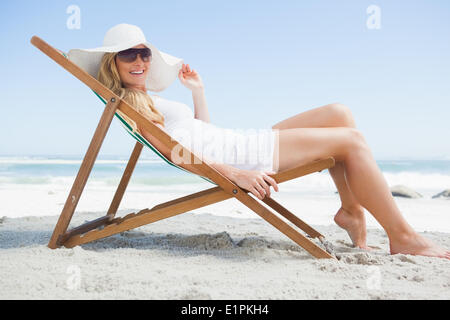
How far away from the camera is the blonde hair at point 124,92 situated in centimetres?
243

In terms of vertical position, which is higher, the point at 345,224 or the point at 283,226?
the point at 283,226

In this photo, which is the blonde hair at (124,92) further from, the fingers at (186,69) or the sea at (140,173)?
the sea at (140,173)

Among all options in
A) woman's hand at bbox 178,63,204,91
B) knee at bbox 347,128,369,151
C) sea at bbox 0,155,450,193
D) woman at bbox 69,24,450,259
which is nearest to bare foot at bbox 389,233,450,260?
woman at bbox 69,24,450,259

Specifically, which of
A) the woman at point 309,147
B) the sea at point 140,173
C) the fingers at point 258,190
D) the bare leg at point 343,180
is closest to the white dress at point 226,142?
the woman at point 309,147

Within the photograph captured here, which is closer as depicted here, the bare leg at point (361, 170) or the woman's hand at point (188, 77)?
the bare leg at point (361, 170)

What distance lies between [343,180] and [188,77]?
4.36ft

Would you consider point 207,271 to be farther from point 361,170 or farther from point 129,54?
point 129,54

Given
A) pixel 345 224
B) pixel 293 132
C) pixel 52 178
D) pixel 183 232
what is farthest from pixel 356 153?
pixel 52 178

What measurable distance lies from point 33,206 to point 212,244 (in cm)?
333

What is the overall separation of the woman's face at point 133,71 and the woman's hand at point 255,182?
0.92 metres

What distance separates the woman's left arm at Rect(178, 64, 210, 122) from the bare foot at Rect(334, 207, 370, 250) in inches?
44.9

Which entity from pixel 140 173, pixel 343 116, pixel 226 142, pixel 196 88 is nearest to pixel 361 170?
pixel 343 116

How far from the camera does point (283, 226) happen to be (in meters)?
2.20
